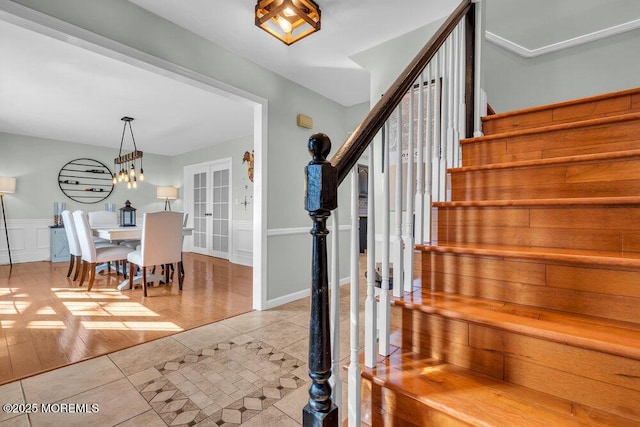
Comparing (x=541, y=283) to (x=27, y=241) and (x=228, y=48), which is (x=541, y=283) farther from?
(x=27, y=241)

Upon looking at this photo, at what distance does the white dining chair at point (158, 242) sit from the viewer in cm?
334

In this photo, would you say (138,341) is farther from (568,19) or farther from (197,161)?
(197,161)

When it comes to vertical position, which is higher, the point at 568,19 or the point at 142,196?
the point at 568,19

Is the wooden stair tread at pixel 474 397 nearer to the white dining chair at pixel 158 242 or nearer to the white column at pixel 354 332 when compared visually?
the white column at pixel 354 332

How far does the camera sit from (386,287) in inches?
40.5

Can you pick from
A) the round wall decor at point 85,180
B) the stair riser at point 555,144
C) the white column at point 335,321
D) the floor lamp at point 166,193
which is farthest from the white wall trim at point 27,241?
the stair riser at point 555,144

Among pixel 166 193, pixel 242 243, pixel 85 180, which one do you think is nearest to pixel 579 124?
pixel 242 243

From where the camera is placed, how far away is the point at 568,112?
5.20 ft

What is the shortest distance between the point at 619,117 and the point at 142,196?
8163mm

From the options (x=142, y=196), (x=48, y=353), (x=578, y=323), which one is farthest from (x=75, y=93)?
(x=578, y=323)

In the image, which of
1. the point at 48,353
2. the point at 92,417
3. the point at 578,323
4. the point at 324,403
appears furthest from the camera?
the point at 48,353

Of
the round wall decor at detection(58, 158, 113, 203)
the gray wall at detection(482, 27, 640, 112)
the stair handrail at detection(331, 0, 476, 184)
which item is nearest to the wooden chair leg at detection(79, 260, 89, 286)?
the round wall decor at detection(58, 158, 113, 203)

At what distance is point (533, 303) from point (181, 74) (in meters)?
2.70

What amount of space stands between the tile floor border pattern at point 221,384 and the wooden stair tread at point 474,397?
0.88 m
